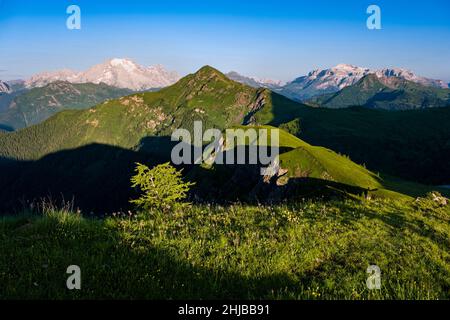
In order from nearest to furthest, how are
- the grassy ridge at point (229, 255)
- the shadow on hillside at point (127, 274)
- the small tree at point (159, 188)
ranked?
the shadow on hillside at point (127, 274), the grassy ridge at point (229, 255), the small tree at point (159, 188)

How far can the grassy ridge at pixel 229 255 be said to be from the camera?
862 centimetres

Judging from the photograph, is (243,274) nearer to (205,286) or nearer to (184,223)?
(205,286)

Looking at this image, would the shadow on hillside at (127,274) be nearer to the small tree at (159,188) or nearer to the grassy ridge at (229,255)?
the grassy ridge at (229,255)

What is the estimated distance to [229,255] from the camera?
10789 mm

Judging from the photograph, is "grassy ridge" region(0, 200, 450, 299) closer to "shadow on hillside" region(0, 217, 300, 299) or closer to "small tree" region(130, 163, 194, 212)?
"shadow on hillside" region(0, 217, 300, 299)

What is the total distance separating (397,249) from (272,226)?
4253mm

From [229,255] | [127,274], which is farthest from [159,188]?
[127,274]

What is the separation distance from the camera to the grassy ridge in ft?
28.3

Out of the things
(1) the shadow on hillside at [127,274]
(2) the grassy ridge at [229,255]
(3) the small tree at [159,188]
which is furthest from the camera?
(3) the small tree at [159,188]

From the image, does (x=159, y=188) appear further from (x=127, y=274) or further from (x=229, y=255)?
(x=127, y=274)

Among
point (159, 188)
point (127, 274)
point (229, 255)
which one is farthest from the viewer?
point (159, 188)

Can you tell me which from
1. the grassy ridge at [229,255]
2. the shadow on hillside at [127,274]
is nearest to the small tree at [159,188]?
the grassy ridge at [229,255]

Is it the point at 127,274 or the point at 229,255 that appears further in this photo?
the point at 229,255

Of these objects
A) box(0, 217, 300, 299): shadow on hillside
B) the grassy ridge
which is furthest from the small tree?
box(0, 217, 300, 299): shadow on hillside
